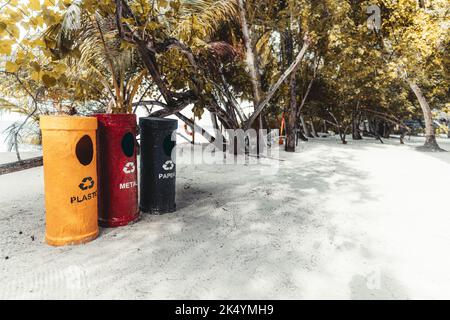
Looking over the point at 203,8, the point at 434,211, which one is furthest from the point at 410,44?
the point at 434,211

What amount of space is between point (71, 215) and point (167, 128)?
130cm

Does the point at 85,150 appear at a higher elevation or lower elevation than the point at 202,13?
lower

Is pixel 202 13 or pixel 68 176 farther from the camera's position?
pixel 202 13

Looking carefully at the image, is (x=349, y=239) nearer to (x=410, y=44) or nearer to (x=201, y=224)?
(x=201, y=224)

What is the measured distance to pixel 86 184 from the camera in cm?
260

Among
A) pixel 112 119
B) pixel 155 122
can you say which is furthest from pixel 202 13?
pixel 112 119

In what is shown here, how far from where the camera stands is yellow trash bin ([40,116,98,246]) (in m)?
2.46

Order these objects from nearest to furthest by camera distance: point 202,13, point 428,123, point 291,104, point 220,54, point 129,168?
point 129,168, point 202,13, point 220,54, point 291,104, point 428,123

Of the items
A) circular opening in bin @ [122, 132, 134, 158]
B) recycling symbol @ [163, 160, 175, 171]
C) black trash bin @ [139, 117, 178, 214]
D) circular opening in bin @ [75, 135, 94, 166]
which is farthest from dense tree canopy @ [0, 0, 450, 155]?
recycling symbol @ [163, 160, 175, 171]

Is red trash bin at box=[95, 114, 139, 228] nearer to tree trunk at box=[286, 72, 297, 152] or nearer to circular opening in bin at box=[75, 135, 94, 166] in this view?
circular opening in bin at box=[75, 135, 94, 166]

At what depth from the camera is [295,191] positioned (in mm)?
4445

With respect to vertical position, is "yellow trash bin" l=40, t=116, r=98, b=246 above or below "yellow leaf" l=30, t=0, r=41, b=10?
below

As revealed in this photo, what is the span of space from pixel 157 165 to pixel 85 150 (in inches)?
34.2

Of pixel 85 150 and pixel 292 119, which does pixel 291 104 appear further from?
pixel 85 150
